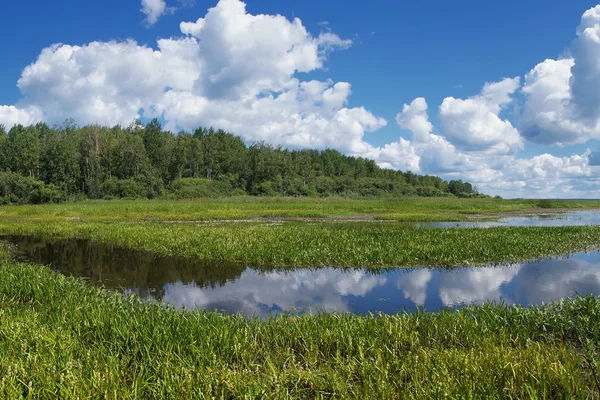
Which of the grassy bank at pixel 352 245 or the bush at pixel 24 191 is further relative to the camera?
the bush at pixel 24 191

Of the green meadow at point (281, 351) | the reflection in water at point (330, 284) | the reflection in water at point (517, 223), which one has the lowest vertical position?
the reflection in water at point (330, 284)

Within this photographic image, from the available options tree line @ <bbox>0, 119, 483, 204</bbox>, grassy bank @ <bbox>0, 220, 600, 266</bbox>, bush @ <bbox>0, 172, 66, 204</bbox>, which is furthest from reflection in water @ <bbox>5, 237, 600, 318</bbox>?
tree line @ <bbox>0, 119, 483, 204</bbox>

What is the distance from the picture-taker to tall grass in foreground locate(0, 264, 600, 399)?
5.11 m

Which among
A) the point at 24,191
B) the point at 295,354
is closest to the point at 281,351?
the point at 295,354

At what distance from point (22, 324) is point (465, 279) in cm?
1370

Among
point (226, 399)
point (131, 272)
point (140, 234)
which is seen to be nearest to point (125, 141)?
point (140, 234)

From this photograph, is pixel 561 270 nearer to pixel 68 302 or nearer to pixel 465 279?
pixel 465 279

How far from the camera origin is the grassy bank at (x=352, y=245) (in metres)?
17.5

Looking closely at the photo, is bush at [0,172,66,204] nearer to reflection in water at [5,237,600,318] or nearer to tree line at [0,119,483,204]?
tree line at [0,119,483,204]

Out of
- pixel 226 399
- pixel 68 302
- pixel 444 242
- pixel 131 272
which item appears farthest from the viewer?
pixel 444 242

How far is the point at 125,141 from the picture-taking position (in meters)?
91.5

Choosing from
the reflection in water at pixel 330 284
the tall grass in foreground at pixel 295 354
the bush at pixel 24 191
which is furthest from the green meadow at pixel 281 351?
the bush at pixel 24 191

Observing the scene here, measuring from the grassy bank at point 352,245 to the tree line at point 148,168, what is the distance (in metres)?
55.9

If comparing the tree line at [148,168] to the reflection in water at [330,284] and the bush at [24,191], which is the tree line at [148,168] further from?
the reflection in water at [330,284]
